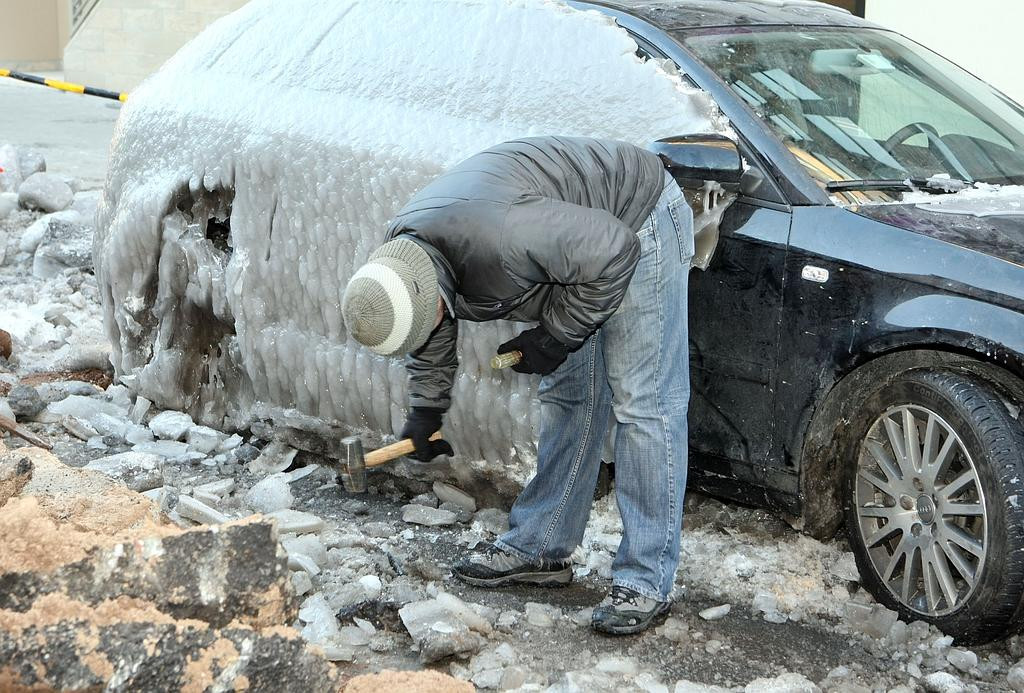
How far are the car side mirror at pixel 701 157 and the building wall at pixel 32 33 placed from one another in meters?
16.4

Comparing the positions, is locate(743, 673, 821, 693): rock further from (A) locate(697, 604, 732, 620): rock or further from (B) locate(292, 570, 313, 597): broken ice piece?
(B) locate(292, 570, 313, 597): broken ice piece

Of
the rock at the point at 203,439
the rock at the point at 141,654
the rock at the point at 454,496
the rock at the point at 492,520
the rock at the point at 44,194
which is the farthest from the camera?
the rock at the point at 44,194

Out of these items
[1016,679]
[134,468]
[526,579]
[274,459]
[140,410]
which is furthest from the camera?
[140,410]

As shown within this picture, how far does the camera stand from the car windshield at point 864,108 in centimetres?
358

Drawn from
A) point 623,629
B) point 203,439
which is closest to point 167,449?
point 203,439

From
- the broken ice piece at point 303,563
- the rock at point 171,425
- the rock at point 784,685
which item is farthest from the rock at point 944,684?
the rock at point 171,425

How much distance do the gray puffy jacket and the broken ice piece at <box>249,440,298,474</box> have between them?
137 centimetres

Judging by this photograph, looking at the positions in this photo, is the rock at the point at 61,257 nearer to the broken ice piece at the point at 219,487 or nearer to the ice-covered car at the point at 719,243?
the ice-covered car at the point at 719,243

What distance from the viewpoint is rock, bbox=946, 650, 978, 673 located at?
3.12 metres

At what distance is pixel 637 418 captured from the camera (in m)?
3.41

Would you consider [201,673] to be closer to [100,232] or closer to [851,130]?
[851,130]

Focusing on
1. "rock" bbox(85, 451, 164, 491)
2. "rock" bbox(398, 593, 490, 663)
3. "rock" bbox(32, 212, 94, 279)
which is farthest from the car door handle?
"rock" bbox(32, 212, 94, 279)

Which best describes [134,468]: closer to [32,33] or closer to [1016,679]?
[1016,679]

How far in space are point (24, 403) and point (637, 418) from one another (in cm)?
249
